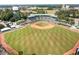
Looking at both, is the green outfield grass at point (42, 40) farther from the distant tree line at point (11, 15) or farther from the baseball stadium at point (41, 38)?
the distant tree line at point (11, 15)

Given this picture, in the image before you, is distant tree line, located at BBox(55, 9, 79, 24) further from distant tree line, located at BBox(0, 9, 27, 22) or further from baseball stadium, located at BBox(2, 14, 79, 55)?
distant tree line, located at BBox(0, 9, 27, 22)

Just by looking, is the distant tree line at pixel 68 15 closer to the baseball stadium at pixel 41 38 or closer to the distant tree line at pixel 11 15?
the baseball stadium at pixel 41 38

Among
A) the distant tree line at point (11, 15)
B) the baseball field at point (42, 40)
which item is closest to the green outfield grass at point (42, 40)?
the baseball field at point (42, 40)

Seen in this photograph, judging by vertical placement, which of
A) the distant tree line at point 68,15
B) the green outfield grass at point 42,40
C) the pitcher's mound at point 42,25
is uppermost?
the distant tree line at point 68,15

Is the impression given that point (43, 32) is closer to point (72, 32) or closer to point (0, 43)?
point (72, 32)

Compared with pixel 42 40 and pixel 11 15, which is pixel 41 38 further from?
pixel 11 15

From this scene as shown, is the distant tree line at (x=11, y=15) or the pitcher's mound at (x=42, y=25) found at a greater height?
the distant tree line at (x=11, y=15)

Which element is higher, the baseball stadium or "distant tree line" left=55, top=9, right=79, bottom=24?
"distant tree line" left=55, top=9, right=79, bottom=24

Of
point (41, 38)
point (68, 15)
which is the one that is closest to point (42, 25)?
point (41, 38)

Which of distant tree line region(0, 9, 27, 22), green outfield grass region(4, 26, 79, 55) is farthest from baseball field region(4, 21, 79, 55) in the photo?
distant tree line region(0, 9, 27, 22)
